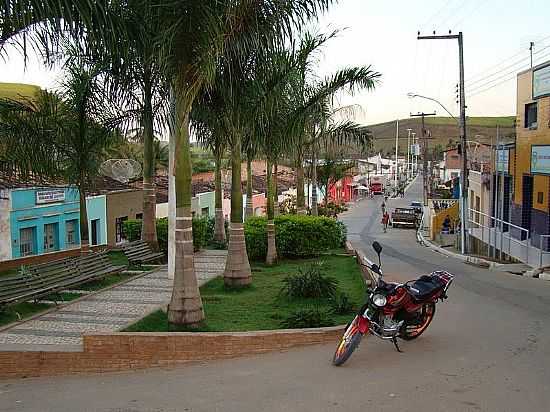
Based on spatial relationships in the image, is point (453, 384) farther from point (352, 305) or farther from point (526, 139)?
point (526, 139)

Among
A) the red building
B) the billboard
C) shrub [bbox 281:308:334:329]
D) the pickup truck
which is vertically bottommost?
the pickup truck

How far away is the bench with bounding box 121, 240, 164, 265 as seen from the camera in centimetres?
1639

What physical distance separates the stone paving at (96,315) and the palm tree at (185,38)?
152 cm

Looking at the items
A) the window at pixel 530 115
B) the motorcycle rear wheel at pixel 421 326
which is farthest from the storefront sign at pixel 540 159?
the motorcycle rear wheel at pixel 421 326

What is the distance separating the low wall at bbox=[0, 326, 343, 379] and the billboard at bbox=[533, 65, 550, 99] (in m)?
19.5

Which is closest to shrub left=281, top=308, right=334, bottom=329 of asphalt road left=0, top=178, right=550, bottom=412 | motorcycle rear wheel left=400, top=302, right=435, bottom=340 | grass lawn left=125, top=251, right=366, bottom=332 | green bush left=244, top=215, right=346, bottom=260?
grass lawn left=125, top=251, right=366, bottom=332

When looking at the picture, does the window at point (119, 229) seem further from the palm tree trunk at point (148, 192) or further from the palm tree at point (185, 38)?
the palm tree at point (185, 38)

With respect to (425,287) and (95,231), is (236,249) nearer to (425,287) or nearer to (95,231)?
(425,287)

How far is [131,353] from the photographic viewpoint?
321 inches

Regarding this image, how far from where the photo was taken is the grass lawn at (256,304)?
979 centimetres

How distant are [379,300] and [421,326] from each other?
1.41 m

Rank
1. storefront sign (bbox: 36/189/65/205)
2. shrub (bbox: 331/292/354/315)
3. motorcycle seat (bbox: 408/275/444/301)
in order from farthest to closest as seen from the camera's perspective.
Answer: storefront sign (bbox: 36/189/65/205) → shrub (bbox: 331/292/354/315) → motorcycle seat (bbox: 408/275/444/301)

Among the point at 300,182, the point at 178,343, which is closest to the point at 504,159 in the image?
the point at 300,182

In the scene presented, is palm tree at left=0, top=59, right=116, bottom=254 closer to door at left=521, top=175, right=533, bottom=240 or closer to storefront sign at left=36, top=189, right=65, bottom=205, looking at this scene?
storefront sign at left=36, top=189, right=65, bottom=205
